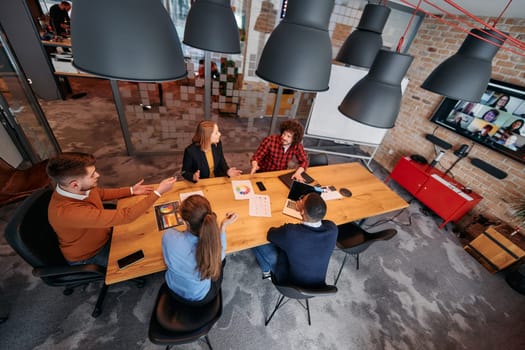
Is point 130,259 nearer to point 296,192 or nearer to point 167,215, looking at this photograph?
point 167,215

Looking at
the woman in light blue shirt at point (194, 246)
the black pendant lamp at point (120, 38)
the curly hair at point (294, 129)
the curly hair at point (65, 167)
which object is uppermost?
the black pendant lamp at point (120, 38)

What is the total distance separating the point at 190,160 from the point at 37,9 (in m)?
8.13

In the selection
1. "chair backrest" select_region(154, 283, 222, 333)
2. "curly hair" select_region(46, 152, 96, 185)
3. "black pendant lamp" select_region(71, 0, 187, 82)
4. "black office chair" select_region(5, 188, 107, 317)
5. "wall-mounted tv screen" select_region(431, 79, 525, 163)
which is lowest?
"chair backrest" select_region(154, 283, 222, 333)

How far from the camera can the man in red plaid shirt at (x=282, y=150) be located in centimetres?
250

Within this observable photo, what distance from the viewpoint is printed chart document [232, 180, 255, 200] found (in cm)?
212

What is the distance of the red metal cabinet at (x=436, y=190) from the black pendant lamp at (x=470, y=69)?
2.42 meters

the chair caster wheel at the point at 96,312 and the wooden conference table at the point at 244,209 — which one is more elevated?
the wooden conference table at the point at 244,209

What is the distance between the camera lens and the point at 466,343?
218 cm

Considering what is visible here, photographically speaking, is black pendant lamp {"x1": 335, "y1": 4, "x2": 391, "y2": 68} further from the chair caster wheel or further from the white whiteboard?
the chair caster wheel

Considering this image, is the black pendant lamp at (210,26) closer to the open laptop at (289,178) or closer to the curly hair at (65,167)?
the curly hair at (65,167)

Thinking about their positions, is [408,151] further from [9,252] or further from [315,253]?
[9,252]

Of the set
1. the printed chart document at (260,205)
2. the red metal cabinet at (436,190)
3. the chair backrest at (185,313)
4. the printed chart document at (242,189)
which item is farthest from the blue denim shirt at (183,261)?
the red metal cabinet at (436,190)

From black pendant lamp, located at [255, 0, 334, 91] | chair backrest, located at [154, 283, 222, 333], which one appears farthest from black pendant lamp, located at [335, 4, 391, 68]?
chair backrest, located at [154, 283, 222, 333]

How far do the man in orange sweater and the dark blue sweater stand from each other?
102 centimetres
